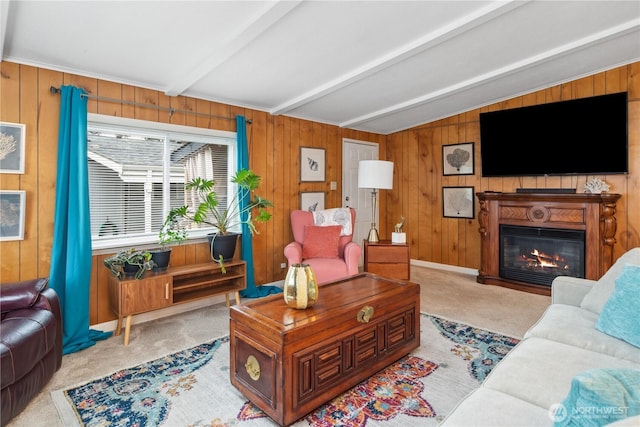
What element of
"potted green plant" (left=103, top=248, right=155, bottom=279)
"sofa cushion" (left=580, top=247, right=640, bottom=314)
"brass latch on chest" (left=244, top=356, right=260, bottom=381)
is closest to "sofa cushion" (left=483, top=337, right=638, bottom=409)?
"sofa cushion" (left=580, top=247, right=640, bottom=314)

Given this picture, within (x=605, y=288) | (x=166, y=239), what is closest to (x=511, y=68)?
(x=605, y=288)

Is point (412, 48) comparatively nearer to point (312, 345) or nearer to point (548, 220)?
point (312, 345)

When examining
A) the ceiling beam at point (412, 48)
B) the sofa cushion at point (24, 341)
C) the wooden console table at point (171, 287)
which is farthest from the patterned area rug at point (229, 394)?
the ceiling beam at point (412, 48)

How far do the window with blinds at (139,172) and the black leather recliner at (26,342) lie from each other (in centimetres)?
96

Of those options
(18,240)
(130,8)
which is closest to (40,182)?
(18,240)

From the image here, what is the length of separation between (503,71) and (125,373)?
430 cm

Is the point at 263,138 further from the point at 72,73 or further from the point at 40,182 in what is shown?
the point at 40,182

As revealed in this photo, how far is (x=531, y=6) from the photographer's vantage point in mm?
2607

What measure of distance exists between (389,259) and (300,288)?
7.17 ft

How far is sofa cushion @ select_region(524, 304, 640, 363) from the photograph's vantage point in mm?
1604

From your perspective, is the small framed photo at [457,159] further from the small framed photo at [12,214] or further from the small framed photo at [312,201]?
the small framed photo at [12,214]

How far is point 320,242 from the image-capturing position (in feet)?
13.1

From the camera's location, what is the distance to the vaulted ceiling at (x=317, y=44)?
7.65ft

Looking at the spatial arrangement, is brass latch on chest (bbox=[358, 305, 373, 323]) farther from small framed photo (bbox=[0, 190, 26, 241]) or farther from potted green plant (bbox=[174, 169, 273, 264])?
small framed photo (bbox=[0, 190, 26, 241])
